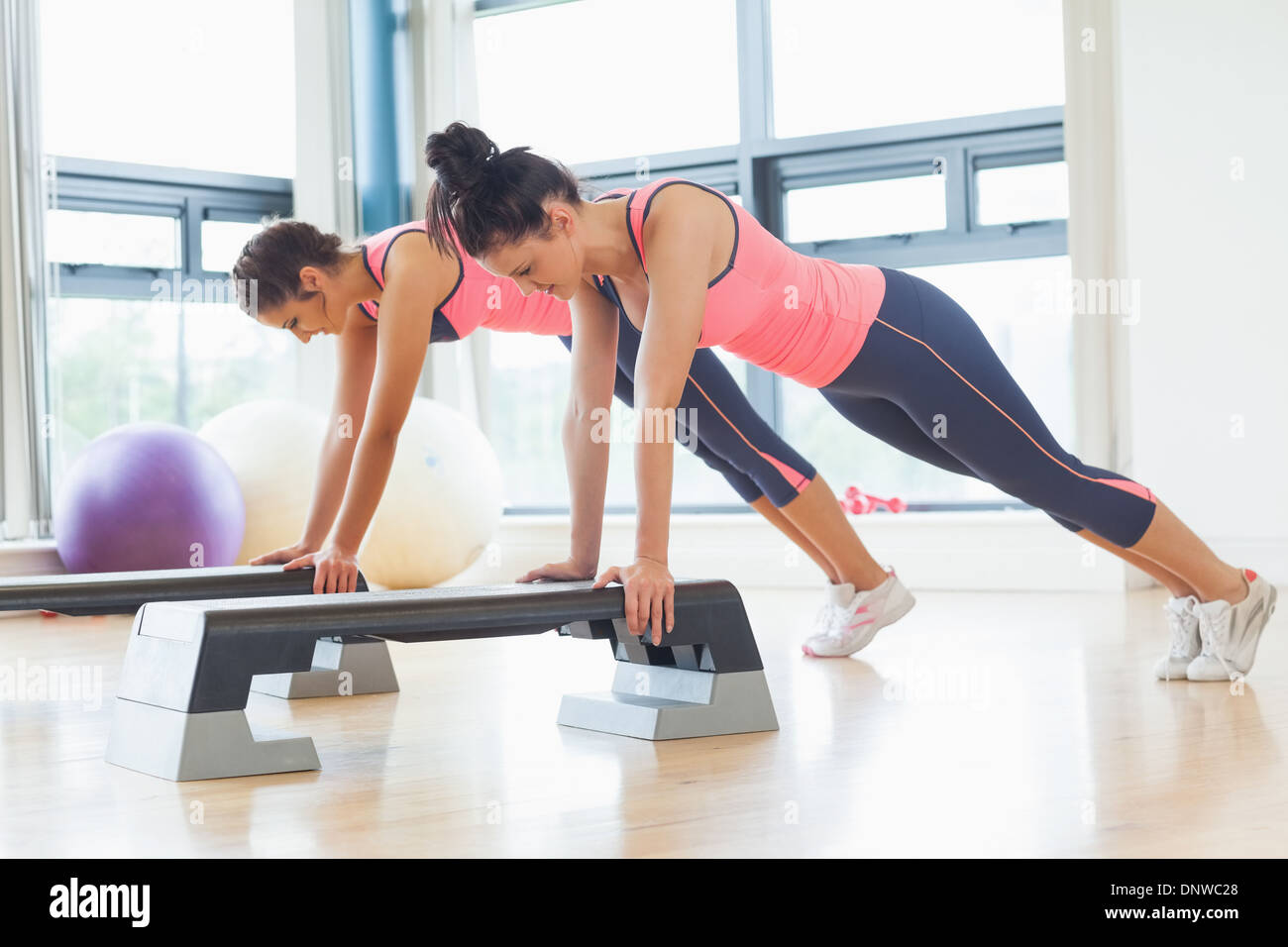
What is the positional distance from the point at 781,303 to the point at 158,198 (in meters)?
3.51

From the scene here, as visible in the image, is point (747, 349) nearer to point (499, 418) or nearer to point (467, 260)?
point (467, 260)

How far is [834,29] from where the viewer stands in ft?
15.3

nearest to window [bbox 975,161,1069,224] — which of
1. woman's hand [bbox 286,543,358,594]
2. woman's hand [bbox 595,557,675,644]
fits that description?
woman's hand [bbox 286,543,358,594]

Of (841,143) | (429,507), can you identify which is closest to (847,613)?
(429,507)

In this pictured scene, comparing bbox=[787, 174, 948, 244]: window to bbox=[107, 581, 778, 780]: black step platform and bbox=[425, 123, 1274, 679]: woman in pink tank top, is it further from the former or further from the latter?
bbox=[107, 581, 778, 780]: black step platform

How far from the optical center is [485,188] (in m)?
1.72

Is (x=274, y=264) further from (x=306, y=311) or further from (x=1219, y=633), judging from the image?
(x=1219, y=633)

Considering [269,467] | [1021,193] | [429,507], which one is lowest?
[429,507]

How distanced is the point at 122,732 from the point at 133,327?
3.33 meters

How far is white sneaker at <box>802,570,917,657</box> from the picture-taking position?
2693 millimetres

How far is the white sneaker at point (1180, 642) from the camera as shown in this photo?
231cm

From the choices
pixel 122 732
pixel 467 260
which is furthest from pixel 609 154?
pixel 122 732

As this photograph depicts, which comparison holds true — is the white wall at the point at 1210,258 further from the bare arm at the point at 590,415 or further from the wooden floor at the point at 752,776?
the bare arm at the point at 590,415

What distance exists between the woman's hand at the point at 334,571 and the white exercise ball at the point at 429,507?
180 centimetres
